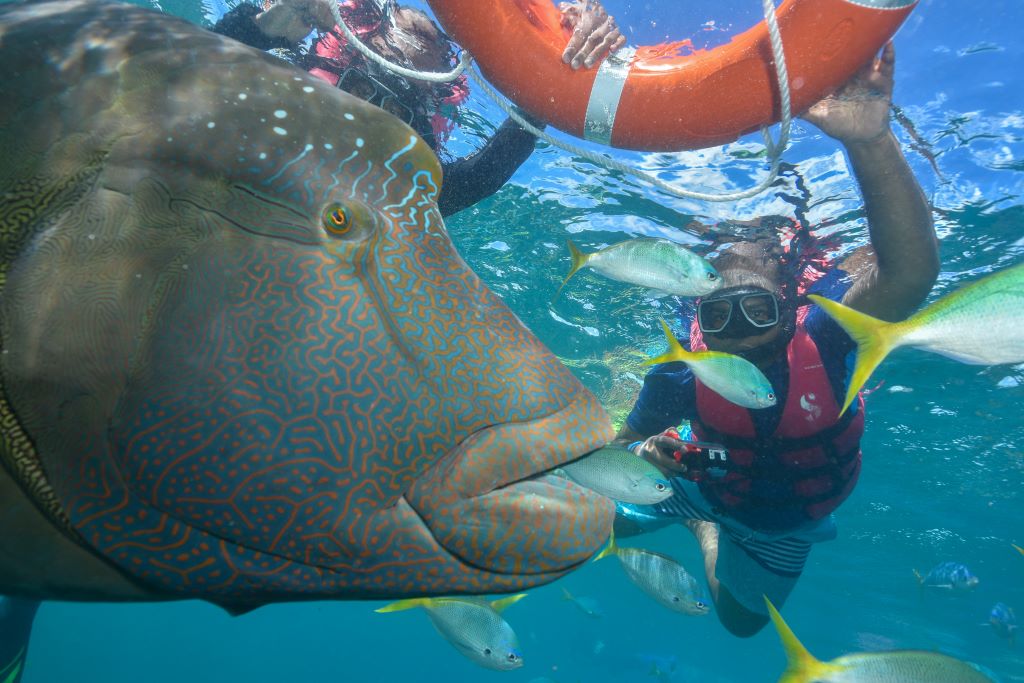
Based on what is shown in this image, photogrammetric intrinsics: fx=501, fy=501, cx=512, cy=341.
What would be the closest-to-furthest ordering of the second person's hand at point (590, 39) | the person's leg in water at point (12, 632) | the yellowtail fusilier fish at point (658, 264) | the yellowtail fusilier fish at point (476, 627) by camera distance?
the second person's hand at point (590, 39), the yellowtail fusilier fish at point (658, 264), the person's leg in water at point (12, 632), the yellowtail fusilier fish at point (476, 627)

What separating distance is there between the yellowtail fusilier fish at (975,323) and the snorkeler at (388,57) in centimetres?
348

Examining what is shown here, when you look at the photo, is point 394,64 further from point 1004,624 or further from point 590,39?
point 1004,624

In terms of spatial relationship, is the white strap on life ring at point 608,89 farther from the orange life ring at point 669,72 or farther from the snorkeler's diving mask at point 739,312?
the snorkeler's diving mask at point 739,312

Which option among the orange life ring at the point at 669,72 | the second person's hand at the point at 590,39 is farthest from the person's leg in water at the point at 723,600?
the second person's hand at the point at 590,39

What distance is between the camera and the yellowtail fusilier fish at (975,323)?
2.54 m

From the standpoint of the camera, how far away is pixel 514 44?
307 cm

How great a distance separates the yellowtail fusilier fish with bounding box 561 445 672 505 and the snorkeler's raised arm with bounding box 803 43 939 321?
2845 millimetres

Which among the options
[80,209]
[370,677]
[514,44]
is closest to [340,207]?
[80,209]

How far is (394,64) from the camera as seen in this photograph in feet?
9.39

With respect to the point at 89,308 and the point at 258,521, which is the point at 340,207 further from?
the point at 258,521

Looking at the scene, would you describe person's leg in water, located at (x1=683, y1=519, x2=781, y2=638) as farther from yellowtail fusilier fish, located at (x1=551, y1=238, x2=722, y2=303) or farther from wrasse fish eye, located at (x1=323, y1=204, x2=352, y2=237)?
wrasse fish eye, located at (x1=323, y1=204, x2=352, y2=237)

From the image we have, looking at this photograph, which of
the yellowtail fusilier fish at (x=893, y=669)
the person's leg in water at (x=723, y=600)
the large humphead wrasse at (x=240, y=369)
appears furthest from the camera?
the person's leg in water at (x=723, y=600)

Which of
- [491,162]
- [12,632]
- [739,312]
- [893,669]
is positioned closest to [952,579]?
[893,669]

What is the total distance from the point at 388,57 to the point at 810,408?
5960mm
